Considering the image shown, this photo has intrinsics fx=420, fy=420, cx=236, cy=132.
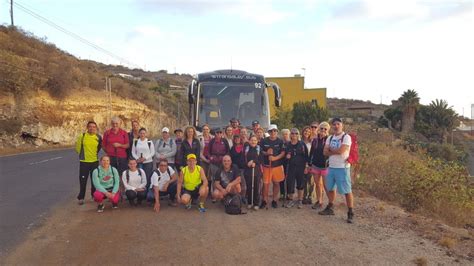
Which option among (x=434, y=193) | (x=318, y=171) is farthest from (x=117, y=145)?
(x=434, y=193)

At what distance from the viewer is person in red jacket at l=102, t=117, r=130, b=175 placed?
8734 mm

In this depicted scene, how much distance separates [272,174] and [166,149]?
2337mm

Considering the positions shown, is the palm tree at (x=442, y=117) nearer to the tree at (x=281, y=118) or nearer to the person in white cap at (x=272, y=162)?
the tree at (x=281, y=118)

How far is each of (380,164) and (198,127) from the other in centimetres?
694

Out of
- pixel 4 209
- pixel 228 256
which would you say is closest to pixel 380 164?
pixel 228 256

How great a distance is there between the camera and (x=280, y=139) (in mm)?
9039

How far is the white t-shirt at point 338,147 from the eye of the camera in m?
7.73

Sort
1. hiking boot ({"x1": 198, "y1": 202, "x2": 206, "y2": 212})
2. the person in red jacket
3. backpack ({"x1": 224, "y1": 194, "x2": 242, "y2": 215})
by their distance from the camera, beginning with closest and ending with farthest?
backpack ({"x1": 224, "y1": 194, "x2": 242, "y2": 215}) < hiking boot ({"x1": 198, "y1": 202, "x2": 206, "y2": 212}) < the person in red jacket

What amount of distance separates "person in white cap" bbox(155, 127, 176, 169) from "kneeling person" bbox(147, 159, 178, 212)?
0.60 ft

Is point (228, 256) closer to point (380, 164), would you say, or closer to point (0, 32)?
point (380, 164)

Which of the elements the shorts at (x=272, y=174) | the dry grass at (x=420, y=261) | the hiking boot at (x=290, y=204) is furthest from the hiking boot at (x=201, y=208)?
the dry grass at (x=420, y=261)

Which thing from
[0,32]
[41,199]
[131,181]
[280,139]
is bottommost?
[41,199]

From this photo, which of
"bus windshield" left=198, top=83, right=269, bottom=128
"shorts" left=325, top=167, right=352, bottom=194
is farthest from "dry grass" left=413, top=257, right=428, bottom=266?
"bus windshield" left=198, top=83, right=269, bottom=128

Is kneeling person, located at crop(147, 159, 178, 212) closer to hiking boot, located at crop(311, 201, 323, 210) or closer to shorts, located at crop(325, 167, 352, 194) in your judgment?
hiking boot, located at crop(311, 201, 323, 210)
